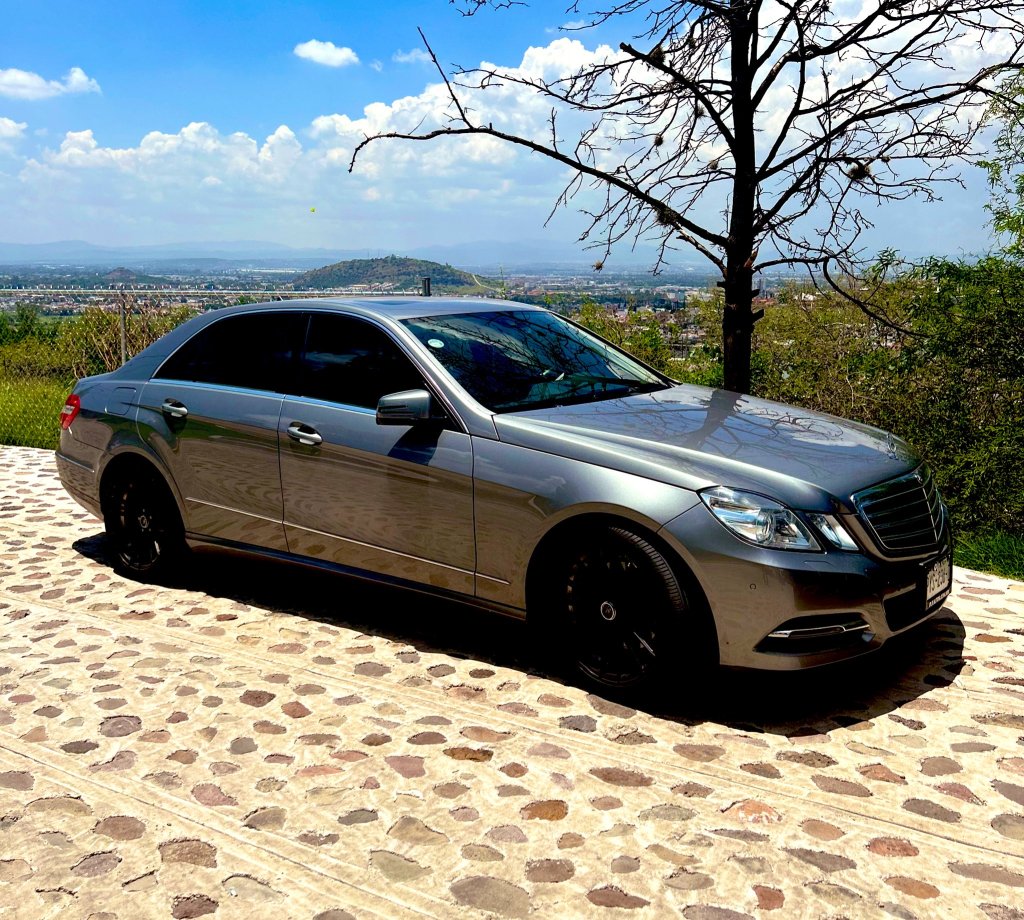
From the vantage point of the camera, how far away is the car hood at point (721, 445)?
13.3 feet

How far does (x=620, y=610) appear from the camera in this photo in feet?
13.7

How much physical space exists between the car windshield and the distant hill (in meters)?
1.86

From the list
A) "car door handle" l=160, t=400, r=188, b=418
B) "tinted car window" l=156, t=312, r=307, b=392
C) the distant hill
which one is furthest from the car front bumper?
the distant hill

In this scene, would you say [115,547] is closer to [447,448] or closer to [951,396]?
[447,448]

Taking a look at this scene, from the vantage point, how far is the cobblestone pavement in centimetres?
299

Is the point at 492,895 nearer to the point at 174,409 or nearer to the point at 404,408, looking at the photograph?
the point at 404,408

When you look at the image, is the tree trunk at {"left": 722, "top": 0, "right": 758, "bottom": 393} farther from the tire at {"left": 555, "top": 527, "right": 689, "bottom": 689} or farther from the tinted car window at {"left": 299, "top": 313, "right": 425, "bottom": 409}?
the tire at {"left": 555, "top": 527, "right": 689, "bottom": 689}

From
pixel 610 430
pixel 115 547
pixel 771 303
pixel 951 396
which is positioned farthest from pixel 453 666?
pixel 771 303

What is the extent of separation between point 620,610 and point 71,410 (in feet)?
13.5

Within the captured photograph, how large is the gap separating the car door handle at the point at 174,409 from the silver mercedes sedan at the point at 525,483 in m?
0.01

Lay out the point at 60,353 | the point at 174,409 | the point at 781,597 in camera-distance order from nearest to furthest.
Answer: the point at 781,597 < the point at 174,409 < the point at 60,353

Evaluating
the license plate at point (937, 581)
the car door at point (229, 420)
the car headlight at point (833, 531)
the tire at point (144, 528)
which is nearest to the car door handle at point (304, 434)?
the car door at point (229, 420)

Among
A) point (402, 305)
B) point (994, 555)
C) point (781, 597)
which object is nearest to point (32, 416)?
point (402, 305)

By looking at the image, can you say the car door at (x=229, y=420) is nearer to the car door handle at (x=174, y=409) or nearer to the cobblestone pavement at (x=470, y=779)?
the car door handle at (x=174, y=409)
